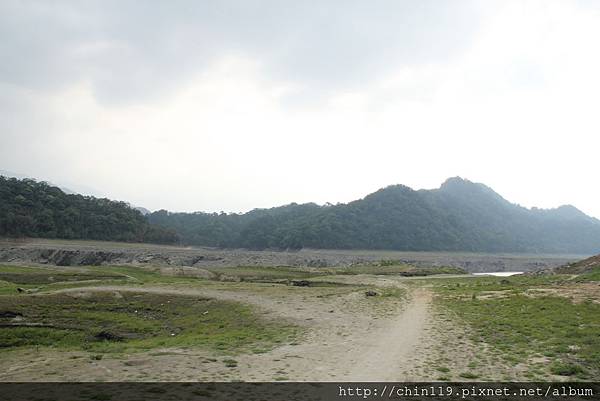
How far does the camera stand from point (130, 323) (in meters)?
24.2

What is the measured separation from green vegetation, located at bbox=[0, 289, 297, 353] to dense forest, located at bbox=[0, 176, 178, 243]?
92.4 m

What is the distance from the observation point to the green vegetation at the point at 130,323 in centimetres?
1769

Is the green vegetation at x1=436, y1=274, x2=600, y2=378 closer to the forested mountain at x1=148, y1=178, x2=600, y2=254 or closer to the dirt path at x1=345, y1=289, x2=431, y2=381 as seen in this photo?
the dirt path at x1=345, y1=289, x2=431, y2=381

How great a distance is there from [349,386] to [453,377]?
3453 mm

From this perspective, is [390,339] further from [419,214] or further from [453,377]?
[419,214]

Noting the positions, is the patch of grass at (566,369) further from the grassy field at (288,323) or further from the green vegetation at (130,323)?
the green vegetation at (130,323)

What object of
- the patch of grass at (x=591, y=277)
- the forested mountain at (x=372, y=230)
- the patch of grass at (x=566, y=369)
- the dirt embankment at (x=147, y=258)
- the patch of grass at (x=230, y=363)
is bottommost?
the dirt embankment at (x=147, y=258)

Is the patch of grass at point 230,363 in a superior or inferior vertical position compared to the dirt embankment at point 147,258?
superior

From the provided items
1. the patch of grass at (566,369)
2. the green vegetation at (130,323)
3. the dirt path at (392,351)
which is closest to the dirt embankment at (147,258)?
the green vegetation at (130,323)

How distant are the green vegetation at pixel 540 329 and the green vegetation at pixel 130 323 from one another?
365 inches

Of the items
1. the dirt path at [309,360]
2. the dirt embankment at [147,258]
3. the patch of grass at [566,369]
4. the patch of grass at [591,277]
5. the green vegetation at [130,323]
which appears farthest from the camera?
the dirt embankment at [147,258]

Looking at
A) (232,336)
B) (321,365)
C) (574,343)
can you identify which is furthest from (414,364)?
(232,336)

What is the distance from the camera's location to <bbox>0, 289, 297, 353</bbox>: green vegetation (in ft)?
58.0

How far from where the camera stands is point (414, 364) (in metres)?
13.5
